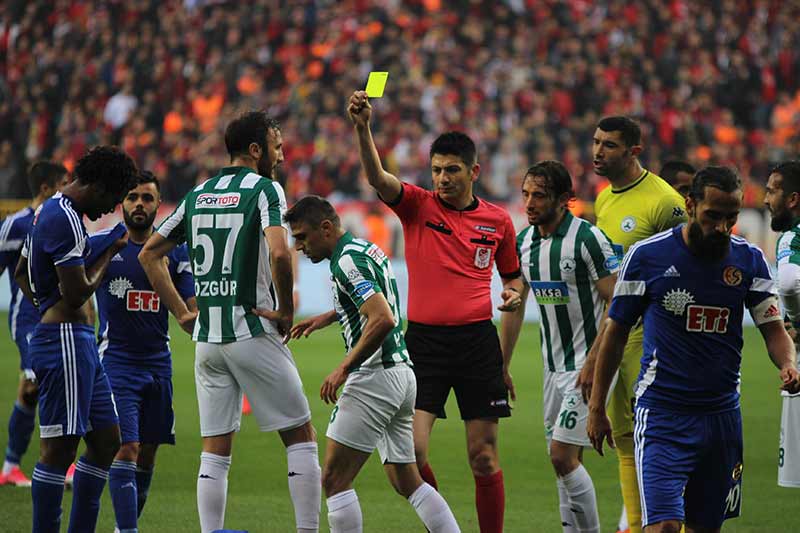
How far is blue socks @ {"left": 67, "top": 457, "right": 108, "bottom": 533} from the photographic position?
557 centimetres

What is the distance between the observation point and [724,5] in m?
25.1

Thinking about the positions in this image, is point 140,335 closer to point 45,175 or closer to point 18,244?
point 18,244

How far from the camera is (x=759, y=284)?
14.9ft

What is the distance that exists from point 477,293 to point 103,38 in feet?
68.3

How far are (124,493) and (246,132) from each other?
2.05m

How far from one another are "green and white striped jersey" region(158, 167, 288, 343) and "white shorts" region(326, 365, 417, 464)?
1.75 ft

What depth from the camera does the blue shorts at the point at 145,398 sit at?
250 inches

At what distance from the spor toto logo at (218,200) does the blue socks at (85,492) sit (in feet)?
4.61

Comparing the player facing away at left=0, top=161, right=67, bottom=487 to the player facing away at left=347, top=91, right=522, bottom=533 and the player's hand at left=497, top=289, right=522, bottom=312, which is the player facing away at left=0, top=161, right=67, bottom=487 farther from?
the player's hand at left=497, top=289, right=522, bottom=312

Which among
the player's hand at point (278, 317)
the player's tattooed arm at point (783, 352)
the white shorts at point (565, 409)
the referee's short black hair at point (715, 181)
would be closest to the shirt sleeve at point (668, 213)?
the white shorts at point (565, 409)

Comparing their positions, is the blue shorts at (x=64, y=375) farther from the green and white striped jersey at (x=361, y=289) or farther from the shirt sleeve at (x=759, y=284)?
the shirt sleeve at (x=759, y=284)

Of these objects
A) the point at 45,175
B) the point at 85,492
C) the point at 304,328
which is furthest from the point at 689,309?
the point at 45,175

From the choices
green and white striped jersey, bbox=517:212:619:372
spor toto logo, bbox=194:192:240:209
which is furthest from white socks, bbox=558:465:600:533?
spor toto logo, bbox=194:192:240:209

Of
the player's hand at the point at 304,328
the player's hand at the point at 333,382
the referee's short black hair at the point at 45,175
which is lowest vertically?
the player's hand at the point at 333,382
